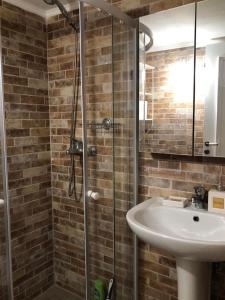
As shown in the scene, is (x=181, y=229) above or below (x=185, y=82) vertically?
below

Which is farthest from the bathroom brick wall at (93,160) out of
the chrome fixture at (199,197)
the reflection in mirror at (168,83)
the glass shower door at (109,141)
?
the chrome fixture at (199,197)

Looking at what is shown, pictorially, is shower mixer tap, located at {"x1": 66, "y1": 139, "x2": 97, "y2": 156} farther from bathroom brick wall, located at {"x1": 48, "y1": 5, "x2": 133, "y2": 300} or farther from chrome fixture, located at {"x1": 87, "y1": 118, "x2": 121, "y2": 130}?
chrome fixture, located at {"x1": 87, "y1": 118, "x2": 121, "y2": 130}

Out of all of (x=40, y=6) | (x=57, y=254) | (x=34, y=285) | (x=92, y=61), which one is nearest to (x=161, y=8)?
(x=92, y=61)

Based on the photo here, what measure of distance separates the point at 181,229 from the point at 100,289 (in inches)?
24.6

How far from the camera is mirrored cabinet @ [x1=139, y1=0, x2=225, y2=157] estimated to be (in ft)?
4.98

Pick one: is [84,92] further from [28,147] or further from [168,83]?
[28,147]

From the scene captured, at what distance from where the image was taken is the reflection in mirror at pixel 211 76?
149cm

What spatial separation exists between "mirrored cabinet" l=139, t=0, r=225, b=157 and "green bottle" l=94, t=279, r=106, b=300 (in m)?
0.90

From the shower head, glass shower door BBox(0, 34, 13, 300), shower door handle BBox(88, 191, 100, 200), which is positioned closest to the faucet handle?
shower door handle BBox(88, 191, 100, 200)

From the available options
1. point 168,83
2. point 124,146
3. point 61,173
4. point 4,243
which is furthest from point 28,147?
point 168,83

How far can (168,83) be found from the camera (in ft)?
5.56

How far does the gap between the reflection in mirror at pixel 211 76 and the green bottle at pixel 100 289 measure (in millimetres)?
1012

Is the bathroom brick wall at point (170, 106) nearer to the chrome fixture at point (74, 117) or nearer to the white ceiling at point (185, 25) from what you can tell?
the white ceiling at point (185, 25)

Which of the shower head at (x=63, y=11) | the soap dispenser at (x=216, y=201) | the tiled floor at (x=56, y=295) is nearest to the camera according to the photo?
the soap dispenser at (x=216, y=201)
